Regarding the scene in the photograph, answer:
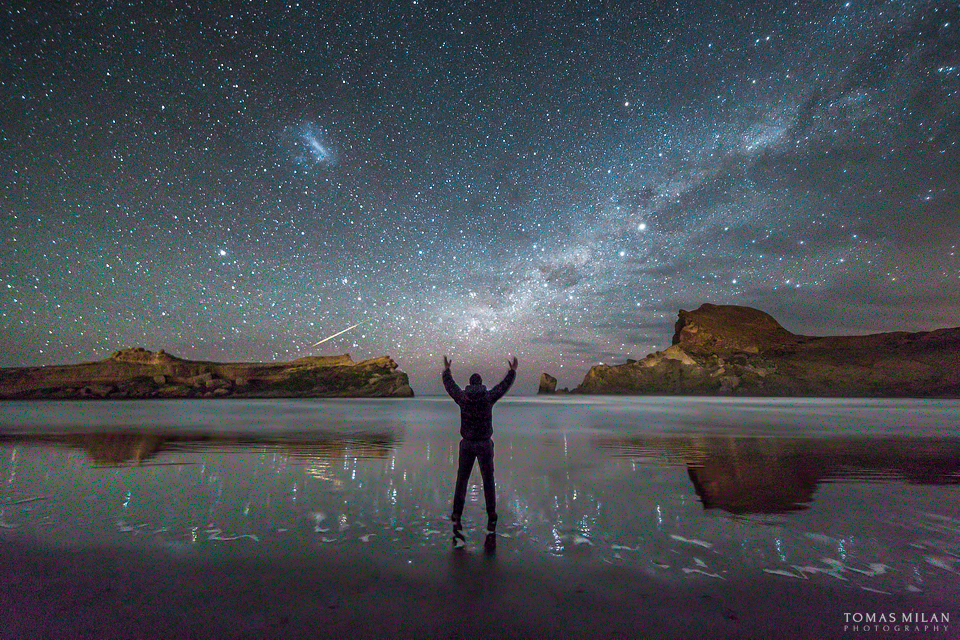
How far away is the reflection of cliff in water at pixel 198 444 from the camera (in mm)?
15438

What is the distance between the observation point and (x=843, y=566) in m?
5.46

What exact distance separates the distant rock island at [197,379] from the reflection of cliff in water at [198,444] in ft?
355

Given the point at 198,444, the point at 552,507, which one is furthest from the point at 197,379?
the point at 552,507

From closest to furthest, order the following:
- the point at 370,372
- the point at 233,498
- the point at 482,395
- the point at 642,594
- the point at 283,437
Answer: the point at 642,594
the point at 482,395
the point at 233,498
the point at 283,437
the point at 370,372

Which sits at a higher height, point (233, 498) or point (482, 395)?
point (482, 395)

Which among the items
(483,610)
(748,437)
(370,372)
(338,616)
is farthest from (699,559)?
(370,372)

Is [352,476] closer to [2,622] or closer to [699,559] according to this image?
[2,622]

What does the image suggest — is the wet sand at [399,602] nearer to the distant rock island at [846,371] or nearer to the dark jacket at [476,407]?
the dark jacket at [476,407]

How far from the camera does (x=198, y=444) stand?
18.5 metres

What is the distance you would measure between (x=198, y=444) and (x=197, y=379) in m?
122

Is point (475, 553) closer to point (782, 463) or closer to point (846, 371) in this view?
point (782, 463)

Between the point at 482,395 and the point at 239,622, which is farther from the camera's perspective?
the point at 482,395

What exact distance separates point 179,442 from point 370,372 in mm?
133054

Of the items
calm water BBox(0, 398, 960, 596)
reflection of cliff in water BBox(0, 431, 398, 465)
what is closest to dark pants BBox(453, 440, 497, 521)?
calm water BBox(0, 398, 960, 596)
